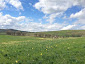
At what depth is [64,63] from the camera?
7820mm

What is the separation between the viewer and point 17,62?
305 inches

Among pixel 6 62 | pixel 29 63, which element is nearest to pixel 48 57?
pixel 29 63

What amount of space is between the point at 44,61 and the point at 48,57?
968 mm

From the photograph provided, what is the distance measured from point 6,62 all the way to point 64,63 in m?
5.00

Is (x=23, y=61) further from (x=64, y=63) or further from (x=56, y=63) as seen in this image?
(x=64, y=63)

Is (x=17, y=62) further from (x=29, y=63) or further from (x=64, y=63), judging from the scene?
(x=64, y=63)

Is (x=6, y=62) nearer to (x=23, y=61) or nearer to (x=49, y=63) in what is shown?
(x=23, y=61)

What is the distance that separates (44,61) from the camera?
8141mm

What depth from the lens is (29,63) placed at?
765cm

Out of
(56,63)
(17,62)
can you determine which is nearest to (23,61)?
(17,62)

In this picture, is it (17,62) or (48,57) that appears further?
(48,57)

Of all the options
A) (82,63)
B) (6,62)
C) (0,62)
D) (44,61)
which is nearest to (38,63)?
(44,61)

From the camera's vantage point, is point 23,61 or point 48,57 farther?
point 48,57

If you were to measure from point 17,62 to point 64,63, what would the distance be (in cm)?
402
